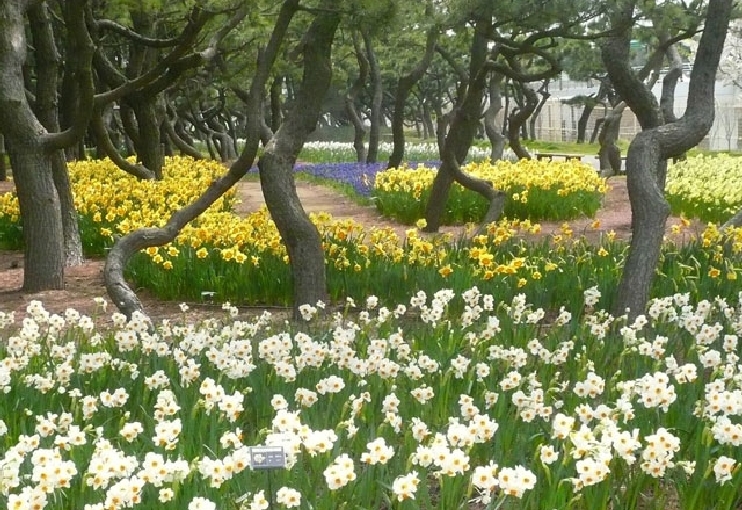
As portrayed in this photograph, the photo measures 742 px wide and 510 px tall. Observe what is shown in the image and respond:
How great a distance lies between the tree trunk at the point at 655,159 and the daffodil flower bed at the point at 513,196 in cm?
554

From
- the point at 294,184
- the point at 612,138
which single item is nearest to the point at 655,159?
the point at 294,184

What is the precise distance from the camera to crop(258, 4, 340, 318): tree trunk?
6105 millimetres

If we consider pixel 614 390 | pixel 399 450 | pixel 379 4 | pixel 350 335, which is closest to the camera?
pixel 399 450

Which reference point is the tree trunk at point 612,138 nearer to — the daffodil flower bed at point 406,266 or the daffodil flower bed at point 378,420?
the daffodil flower bed at point 406,266

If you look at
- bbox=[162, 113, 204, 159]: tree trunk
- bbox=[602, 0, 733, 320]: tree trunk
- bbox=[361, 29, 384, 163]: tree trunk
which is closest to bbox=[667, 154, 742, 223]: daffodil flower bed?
bbox=[602, 0, 733, 320]: tree trunk

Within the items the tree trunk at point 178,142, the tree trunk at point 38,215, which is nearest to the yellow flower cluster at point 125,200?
the tree trunk at point 38,215

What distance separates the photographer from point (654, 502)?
2.57 m

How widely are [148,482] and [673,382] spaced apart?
1957mm

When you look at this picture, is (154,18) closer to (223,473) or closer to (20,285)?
(20,285)

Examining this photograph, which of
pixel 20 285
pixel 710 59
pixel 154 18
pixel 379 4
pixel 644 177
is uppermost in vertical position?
pixel 154 18

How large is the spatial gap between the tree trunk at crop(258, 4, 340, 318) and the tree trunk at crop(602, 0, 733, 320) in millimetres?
1904

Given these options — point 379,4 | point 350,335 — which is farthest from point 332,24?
point 350,335

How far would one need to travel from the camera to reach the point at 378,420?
10.5 ft

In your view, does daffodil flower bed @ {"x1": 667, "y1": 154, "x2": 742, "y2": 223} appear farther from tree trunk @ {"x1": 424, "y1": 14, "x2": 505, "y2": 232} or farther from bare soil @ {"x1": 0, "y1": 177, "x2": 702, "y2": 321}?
tree trunk @ {"x1": 424, "y1": 14, "x2": 505, "y2": 232}
